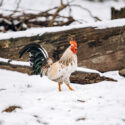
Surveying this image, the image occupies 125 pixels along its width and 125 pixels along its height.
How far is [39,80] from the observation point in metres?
5.93

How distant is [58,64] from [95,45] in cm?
157

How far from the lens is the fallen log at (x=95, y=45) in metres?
6.00

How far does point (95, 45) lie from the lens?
604cm

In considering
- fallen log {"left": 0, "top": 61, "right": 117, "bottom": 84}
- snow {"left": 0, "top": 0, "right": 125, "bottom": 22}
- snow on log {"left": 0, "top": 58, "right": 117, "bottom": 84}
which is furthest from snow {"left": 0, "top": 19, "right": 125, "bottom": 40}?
snow {"left": 0, "top": 0, "right": 125, "bottom": 22}

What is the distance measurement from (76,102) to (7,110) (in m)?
1.14

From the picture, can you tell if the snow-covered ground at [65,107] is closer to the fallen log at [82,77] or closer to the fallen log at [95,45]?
the fallen log at [82,77]

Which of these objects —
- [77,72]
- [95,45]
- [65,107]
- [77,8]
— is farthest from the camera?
[77,8]

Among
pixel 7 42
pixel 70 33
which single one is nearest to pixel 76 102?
pixel 70 33

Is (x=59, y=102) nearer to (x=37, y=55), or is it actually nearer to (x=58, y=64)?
(x=58, y=64)

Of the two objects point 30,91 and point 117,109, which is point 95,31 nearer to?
point 30,91

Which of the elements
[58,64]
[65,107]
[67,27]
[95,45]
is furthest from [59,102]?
[67,27]

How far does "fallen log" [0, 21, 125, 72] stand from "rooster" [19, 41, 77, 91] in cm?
94

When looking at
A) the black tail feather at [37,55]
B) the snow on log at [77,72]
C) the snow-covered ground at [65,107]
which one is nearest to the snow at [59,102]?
the snow-covered ground at [65,107]

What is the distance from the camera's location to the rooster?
4805 mm
